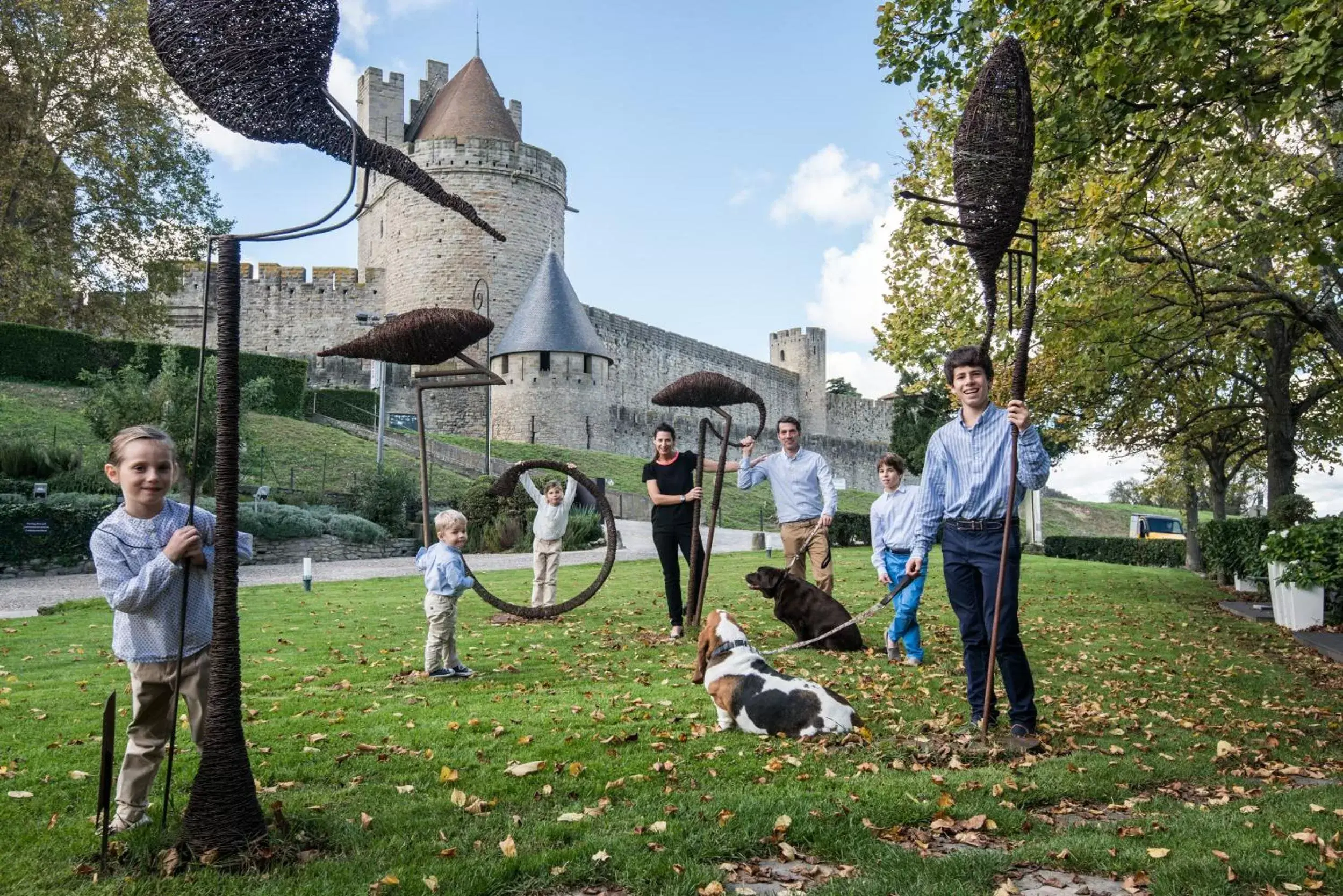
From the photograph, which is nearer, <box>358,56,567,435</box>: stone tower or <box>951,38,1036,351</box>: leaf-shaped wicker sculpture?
<box>951,38,1036,351</box>: leaf-shaped wicker sculpture

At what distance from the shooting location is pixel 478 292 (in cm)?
3744

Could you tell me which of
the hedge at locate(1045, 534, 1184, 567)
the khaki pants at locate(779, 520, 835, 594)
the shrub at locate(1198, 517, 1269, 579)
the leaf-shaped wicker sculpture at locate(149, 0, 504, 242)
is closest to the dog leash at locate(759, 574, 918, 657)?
the khaki pants at locate(779, 520, 835, 594)

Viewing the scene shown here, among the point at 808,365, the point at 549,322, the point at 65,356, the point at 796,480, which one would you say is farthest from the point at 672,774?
the point at 808,365

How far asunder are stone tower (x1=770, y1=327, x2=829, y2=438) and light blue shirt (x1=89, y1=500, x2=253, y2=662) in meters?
53.8

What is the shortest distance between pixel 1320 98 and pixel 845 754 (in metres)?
9.29

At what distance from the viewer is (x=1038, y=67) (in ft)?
30.9

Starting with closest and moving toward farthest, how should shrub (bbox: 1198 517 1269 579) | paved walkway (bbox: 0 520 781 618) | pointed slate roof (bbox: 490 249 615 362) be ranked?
paved walkway (bbox: 0 520 781 618), shrub (bbox: 1198 517 1269 579), pointed slate roof (bbox: 490 249 615 362)

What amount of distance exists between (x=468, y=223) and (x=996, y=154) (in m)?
36.3

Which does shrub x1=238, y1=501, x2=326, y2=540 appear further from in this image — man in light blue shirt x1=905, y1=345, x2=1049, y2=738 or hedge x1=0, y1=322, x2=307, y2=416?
man in light blue shirt x1=905, y1=345, x2=1049, y2=738

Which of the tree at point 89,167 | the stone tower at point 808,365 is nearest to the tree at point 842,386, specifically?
the stone tower at point 808,365

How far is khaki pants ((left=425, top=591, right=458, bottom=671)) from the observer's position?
632cm

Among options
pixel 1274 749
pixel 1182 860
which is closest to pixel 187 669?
pixel 1182 860

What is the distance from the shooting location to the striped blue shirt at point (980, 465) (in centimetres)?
461

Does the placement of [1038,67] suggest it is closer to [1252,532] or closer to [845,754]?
→ [845,754]
